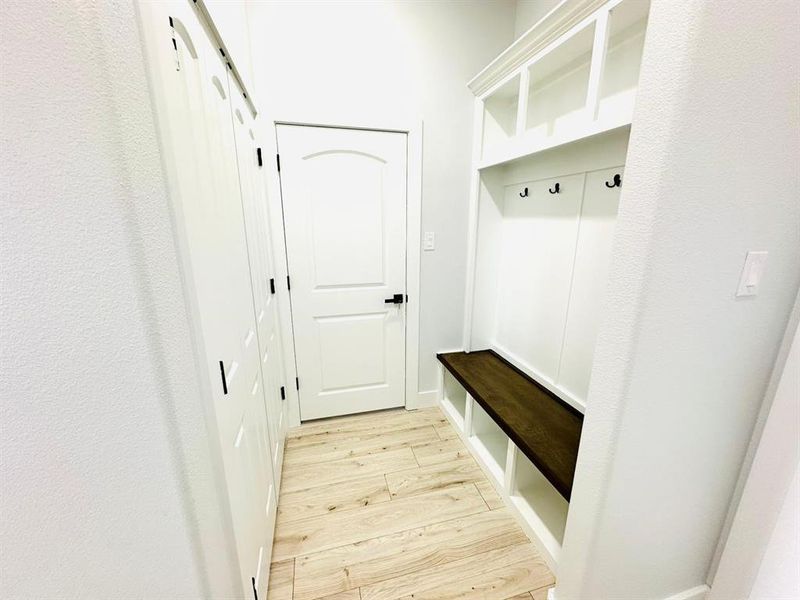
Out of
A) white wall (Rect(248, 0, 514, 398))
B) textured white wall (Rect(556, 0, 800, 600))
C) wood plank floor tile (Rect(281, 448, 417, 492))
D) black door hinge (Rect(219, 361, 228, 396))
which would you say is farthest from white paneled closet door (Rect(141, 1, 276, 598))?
textured white wall (Rect(556, 0, 800, 600))

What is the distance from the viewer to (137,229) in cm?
54

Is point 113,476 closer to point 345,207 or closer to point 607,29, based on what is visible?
point 345,207

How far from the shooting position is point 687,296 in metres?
0.86

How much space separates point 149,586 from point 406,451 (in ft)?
5.20

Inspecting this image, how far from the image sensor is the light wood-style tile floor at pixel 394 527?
132 centimetres

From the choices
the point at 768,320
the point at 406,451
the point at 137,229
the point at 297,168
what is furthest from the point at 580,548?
the point at 297,168

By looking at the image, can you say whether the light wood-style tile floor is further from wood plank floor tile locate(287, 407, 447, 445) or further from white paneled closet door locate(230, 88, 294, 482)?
white paneled closet door locate(230, 88, 294, 482)

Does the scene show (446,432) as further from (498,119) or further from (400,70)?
(400,70)

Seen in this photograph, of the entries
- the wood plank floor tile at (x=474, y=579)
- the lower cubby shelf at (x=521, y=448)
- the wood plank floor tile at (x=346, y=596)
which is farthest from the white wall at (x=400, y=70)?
the wood plank floor tile at (x=346, y=596)

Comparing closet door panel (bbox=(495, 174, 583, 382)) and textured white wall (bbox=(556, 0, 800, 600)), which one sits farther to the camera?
closet door panel (bbox=(495, 174, 583, 382))

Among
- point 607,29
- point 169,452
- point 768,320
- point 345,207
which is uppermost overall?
point 607,29

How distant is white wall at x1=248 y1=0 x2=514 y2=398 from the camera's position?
180 centimetres

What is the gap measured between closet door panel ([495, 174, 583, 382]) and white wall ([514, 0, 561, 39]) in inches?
36.7

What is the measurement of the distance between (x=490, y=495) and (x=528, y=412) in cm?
52
